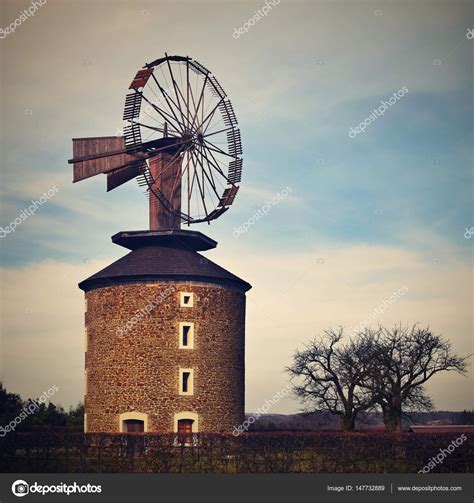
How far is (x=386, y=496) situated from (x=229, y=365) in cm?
1602

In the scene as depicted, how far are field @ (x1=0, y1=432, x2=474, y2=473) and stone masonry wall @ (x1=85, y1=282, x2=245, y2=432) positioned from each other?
5563 mm

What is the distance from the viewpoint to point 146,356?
37.2m

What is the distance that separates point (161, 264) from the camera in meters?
38.5

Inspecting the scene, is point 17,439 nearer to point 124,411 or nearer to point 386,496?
point 124,411

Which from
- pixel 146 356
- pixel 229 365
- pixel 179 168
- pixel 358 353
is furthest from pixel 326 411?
pixel 179 168

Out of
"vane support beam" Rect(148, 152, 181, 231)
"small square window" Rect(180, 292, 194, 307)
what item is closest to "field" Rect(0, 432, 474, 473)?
"small square window" Rect(180, 292, 194, 307)

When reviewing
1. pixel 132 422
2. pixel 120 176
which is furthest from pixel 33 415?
pixel 120 176

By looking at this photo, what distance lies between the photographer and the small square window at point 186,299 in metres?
38.0

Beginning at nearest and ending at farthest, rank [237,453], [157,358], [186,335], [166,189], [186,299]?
[237,453] < [157,358] < [186,335] < [186,299] < [166,189]

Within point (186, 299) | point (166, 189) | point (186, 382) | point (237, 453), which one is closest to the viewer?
point (237, 453)

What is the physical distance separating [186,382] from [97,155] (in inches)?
418

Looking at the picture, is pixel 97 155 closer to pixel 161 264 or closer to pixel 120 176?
pixel 120 176

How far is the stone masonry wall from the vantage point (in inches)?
1460

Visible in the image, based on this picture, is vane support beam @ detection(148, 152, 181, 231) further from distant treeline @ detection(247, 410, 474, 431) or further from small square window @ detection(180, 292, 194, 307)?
distant treeline @ detection(247, 410, 474, 431)
